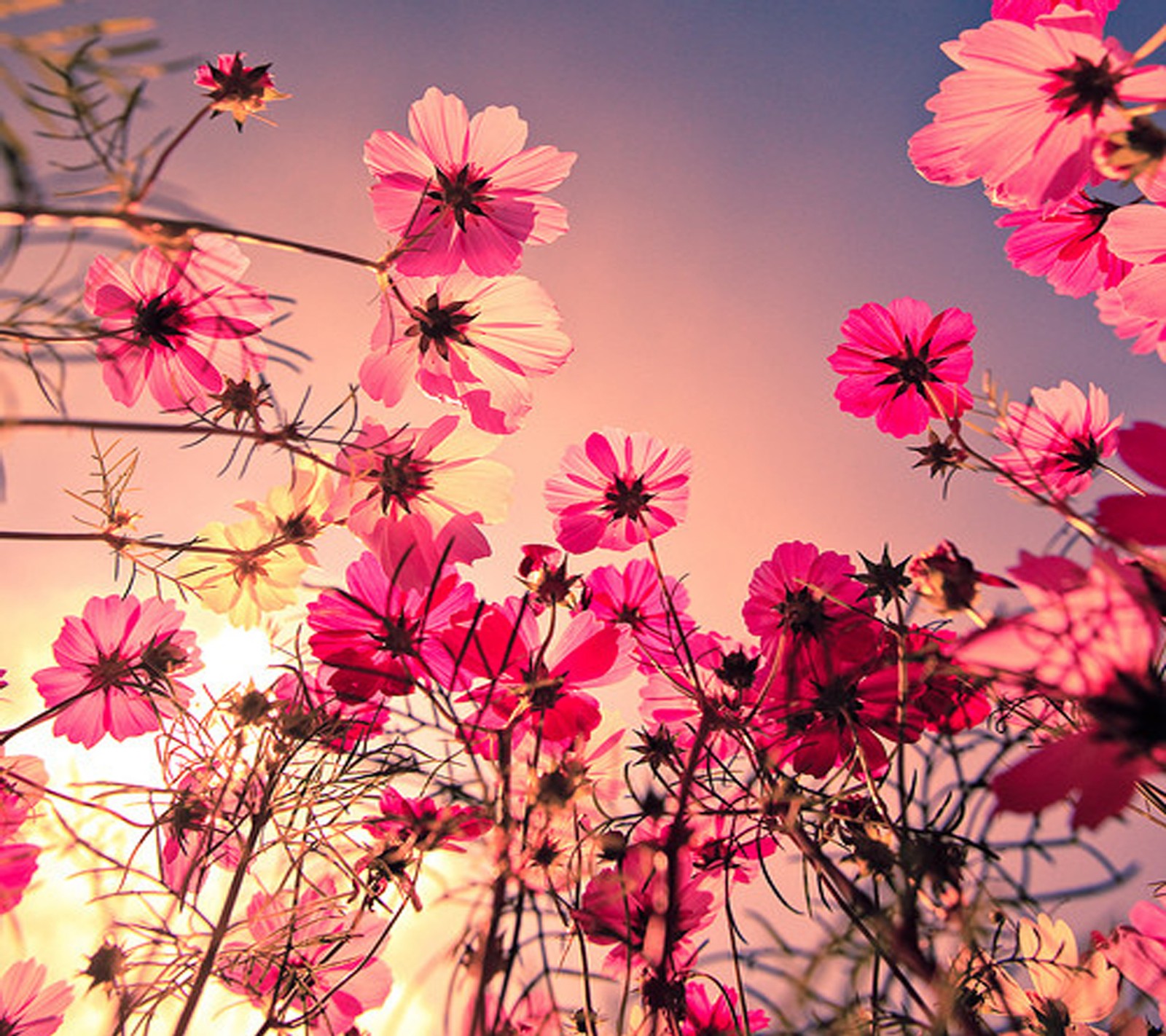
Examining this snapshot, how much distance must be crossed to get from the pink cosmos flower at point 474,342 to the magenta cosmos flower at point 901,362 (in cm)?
29

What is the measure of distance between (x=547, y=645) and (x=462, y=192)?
38 centimetres

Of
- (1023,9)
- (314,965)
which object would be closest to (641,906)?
(314,965)

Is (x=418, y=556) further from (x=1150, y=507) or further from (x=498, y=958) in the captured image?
(x=1150, y=507)

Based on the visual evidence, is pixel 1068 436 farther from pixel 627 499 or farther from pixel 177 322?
pixel 177 322

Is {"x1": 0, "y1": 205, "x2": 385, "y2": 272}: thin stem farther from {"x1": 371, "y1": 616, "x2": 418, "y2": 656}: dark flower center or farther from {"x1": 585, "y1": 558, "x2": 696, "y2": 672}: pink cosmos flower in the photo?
{"x1": 585, "y1": 558, "x2": 696, "y2": 672}: pink cosmos flower

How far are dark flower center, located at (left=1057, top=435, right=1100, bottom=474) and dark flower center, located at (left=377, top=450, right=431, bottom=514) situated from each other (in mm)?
580

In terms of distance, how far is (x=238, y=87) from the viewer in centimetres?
54

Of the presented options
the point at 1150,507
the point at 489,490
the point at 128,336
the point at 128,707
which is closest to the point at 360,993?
the point at 128,707

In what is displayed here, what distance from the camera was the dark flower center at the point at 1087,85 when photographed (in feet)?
1.37

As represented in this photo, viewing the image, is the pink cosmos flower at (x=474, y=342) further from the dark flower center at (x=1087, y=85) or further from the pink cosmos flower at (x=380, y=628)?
the dark flower center at (x=1087, y=85)

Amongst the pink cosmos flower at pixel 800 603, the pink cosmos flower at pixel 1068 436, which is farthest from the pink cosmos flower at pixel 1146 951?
the pink cosmos flower at pixel 1068 436

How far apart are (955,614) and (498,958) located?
30 cm

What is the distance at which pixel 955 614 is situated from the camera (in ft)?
1.39

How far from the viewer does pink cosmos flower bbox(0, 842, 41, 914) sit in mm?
449
